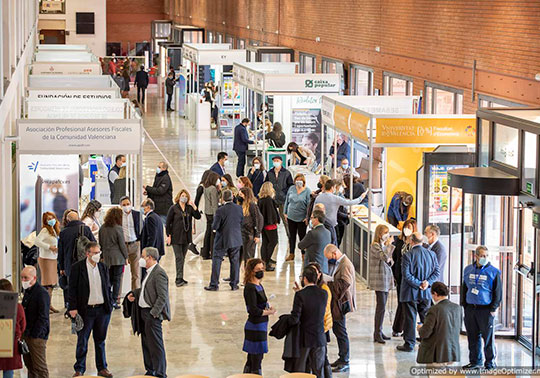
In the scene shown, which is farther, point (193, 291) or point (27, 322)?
point (193, 291)

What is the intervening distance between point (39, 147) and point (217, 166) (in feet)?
14.8

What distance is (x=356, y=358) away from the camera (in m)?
10.2

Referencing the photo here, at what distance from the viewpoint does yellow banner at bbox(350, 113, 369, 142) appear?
1277 centimetres

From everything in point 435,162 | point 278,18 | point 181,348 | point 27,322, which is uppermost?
point 278,18

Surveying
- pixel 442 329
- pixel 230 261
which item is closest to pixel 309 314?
pixel 442 329

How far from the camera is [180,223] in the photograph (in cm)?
1267

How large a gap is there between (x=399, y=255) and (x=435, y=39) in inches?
310

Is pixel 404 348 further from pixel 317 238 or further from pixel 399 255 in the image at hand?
pixel 317 238

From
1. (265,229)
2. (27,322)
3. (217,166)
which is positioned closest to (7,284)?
(27,322)

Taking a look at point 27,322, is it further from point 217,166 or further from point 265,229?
point 217,166

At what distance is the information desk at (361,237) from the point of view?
13166 mm

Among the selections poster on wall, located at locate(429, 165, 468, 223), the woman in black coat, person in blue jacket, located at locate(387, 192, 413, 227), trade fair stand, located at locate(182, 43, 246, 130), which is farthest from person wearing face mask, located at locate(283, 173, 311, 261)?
trade fair stand, located at locate(182, 43, 246, 130)

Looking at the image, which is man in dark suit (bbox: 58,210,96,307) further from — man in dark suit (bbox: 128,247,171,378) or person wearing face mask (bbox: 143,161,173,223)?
person wearing face mask (bbox: 143,161,173,223)

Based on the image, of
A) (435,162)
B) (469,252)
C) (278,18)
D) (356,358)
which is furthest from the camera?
(278,18)
